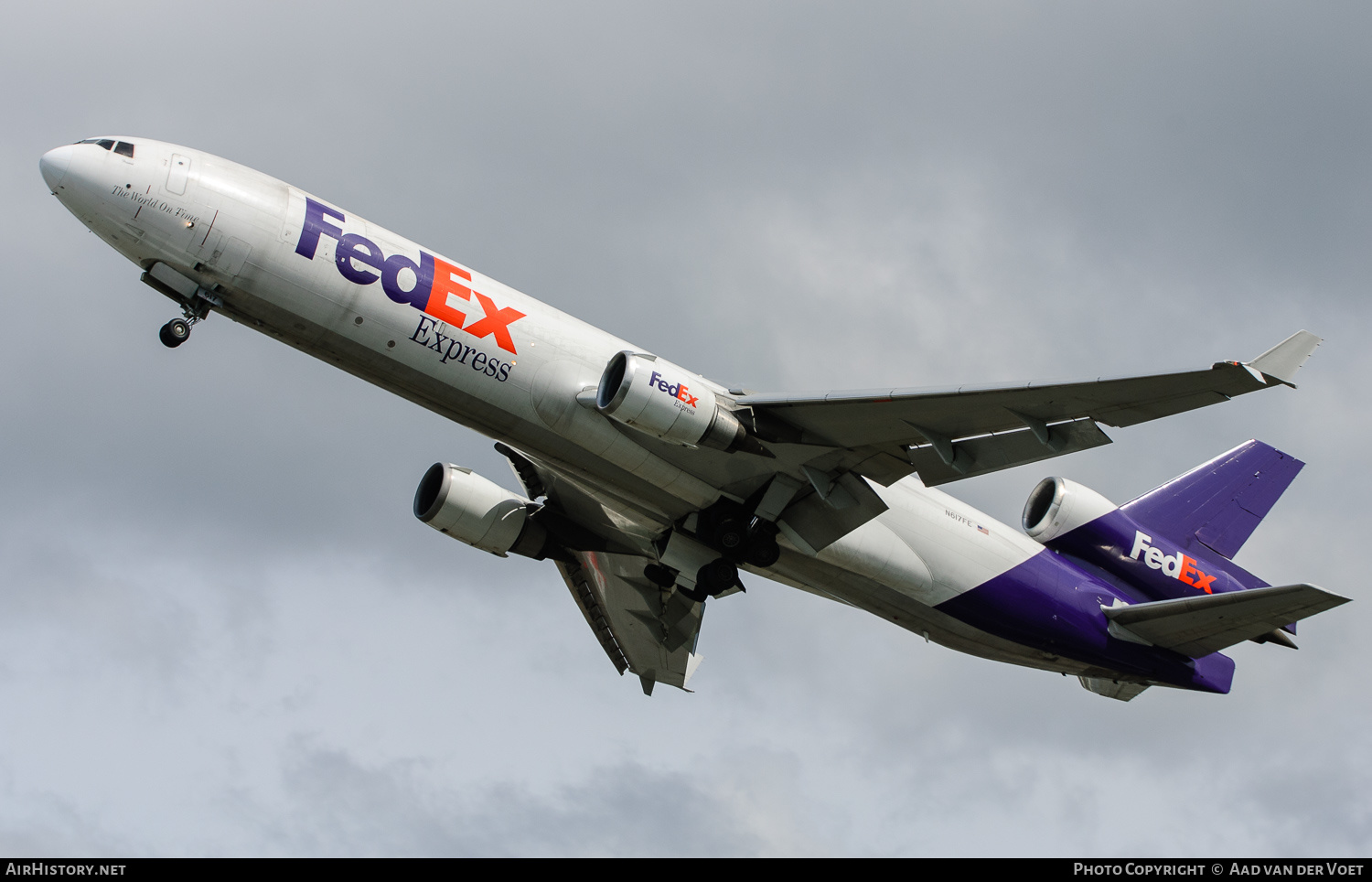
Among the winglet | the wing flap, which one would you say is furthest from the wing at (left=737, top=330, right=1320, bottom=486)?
the wing flap

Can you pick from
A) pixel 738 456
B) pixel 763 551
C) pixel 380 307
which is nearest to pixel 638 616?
pixel 763 551

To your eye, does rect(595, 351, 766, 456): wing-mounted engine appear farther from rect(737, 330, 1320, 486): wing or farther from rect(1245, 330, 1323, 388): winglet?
rect(1245, 330, 1323, 388): winglet

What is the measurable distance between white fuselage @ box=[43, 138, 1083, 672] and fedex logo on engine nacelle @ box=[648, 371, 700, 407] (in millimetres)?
1143

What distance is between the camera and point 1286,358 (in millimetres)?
21547

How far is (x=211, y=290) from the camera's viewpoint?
24359mm

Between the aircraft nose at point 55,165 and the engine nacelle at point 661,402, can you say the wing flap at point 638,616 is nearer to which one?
the engine nacelle at point 661,402

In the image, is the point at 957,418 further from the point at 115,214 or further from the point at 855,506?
the point at 115,214

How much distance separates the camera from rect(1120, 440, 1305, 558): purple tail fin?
33.9 m

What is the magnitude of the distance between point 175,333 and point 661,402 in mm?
9592

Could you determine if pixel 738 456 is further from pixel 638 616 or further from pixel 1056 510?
pixel 638 616

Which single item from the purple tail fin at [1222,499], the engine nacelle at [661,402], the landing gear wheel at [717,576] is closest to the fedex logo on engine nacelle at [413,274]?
the engine nacelle at [661,402]

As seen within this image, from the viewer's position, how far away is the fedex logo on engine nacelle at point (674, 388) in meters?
24.7
